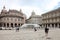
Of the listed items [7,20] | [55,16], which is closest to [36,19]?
[7,20]

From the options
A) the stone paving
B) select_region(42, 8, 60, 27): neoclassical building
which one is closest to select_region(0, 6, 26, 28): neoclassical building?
select_region(42, 8, 60, 27): neoclassical building

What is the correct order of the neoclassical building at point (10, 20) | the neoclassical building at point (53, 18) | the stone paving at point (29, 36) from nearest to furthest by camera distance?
1. the stone paving at point (29, 36)
2. the neoclassical building at point (53, 18)
3. the neoclassical building at point (10, 20)

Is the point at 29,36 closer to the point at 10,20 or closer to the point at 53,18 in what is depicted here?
the point at 53,18

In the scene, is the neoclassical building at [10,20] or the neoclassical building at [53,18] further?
the neoclassical building at [10,20]

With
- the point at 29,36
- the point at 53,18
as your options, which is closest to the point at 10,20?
the point at 53,18

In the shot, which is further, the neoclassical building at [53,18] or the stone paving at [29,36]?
the neoclassical building at [53,18]

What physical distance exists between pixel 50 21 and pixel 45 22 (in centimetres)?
827

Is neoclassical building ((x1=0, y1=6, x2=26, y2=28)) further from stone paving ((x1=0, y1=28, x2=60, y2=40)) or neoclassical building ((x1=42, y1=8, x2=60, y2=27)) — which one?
stone paving ((x1=0, y1=28, x2=60, y2=40))

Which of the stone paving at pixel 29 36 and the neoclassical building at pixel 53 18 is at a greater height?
the neoclassical building at pixel 53 18

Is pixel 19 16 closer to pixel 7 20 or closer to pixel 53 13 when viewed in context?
pixel 7 20

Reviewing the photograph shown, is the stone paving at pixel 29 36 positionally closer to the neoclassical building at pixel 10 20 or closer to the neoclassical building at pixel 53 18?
the neoclassical building at pixel 53 18

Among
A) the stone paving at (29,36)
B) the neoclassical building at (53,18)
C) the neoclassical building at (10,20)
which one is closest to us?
the stone paving at (29,36)

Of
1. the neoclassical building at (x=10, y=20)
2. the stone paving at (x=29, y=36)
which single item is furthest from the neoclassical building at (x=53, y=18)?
the stone paving at (x=29, y=36)

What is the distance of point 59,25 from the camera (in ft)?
229
